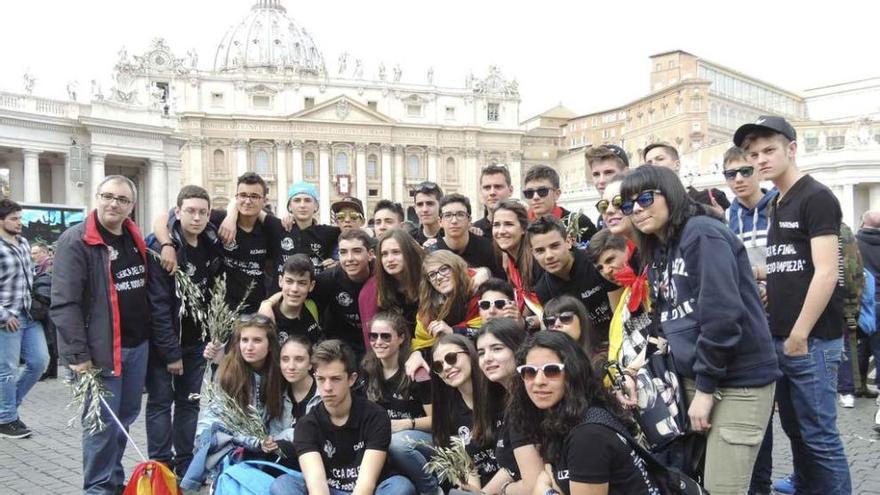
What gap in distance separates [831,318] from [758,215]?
0.97 m

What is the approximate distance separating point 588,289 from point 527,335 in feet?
2.55

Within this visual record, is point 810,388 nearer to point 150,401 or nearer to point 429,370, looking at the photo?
point 429,370

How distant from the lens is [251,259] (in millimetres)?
6020

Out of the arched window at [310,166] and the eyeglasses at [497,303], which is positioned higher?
the arched window at [310,166]

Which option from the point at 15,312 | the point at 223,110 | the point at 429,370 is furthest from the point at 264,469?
the point at 223,110

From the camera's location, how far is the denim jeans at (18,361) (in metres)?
6.82

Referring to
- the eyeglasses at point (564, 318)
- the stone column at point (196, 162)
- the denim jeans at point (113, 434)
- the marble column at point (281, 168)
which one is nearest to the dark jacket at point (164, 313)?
the denim jeans at point (113, 434)

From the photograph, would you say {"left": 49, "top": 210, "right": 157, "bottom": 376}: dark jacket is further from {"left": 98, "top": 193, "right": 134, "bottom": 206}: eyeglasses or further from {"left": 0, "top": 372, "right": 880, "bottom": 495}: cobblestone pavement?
{"left": 0, "top": 372, "right": 880, "bottom": 495}: cobblestone pavement

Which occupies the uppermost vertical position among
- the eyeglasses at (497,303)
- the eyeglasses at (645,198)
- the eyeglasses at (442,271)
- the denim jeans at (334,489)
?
A: the eyeglasses at (645,198)

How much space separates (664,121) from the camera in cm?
5400

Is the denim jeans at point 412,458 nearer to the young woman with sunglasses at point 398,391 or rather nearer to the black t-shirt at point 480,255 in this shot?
the young woman with sunglasses at point 398,391

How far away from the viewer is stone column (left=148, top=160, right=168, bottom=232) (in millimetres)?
35531

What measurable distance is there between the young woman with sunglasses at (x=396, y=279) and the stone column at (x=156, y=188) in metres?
33.3

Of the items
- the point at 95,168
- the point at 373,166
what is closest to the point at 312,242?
the point at 95,168
